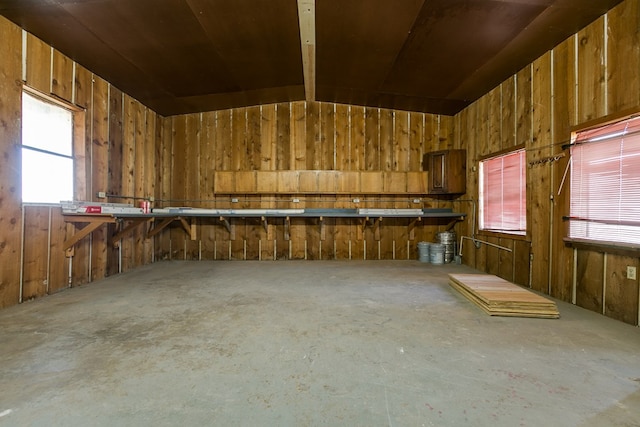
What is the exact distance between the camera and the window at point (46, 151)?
2.93 metres

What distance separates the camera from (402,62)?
3.64m

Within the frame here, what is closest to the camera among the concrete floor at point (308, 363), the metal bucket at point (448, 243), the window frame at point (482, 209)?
the concrete floor at point (308, 363)

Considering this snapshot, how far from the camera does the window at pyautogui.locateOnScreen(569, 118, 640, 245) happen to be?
7.56ft

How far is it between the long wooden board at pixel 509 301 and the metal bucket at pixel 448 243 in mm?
2014

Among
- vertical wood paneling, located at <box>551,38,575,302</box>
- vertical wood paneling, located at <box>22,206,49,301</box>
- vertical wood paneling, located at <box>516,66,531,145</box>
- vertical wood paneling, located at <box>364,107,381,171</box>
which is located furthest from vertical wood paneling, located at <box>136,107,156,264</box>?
vertical wood paneling, located at <box>551,38,575,302</box>

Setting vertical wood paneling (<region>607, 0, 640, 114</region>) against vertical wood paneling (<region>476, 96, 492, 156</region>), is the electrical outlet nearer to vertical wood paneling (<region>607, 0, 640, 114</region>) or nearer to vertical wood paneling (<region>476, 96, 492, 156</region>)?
vertical wood paneling (<region>607, 0, 640, 114</region>)

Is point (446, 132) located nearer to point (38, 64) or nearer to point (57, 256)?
point (38, 64)

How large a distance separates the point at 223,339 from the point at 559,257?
3.42 m

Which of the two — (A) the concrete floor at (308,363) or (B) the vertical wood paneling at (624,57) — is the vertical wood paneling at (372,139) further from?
(B) the vertical wood paneling at (624,57)

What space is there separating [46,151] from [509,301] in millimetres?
5042

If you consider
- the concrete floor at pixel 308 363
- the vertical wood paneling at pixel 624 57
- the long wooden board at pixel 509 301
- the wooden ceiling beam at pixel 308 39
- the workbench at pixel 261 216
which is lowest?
the concrete floor at pixel 308 363

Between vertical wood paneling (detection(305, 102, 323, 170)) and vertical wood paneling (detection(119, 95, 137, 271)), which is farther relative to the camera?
vertical wood paneling (detection(305, 102, 323, 170))

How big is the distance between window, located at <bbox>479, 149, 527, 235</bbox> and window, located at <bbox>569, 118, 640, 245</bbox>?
0.74 metres

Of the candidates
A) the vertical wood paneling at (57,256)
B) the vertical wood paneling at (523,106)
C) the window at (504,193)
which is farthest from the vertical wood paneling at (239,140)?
the vertical wood paneling at (523,106)
